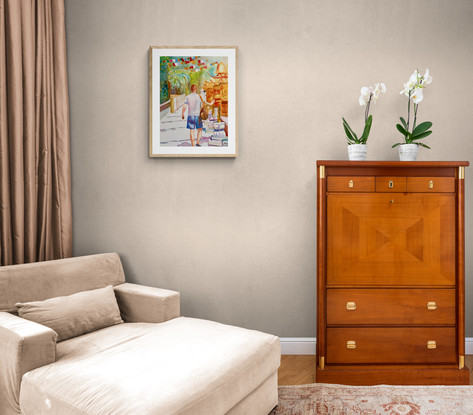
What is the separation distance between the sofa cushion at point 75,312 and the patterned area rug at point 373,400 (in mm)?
1049

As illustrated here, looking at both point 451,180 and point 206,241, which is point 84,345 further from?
point 451,180

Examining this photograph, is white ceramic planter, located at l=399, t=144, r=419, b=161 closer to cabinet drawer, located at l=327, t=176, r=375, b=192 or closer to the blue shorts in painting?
cabinet drawer, located at l=327, t=176, r=375, b=192

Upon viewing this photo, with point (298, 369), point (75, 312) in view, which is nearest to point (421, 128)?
point (298, 369)

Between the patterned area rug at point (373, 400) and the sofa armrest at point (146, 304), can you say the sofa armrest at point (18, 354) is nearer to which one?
the sofa armrest at point (146, 304)

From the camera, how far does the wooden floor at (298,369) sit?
2.13 m

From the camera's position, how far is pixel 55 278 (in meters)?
1.92

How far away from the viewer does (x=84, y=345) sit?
1635 mm

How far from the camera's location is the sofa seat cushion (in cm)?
119

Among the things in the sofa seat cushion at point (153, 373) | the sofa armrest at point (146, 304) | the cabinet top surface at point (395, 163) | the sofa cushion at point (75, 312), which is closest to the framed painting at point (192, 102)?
the cabinet top surface at point (395, 163)

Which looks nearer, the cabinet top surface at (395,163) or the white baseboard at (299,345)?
the cabinet top surface at (395,163)

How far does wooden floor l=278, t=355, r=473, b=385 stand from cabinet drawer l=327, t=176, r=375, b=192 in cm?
122

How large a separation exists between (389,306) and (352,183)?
2.54ft

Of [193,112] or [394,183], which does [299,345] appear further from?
[193,112]

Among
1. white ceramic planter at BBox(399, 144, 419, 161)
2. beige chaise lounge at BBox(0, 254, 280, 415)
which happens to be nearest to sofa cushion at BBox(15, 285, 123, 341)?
beige chaise lounge at BBox(0, 254, 280, 415)
